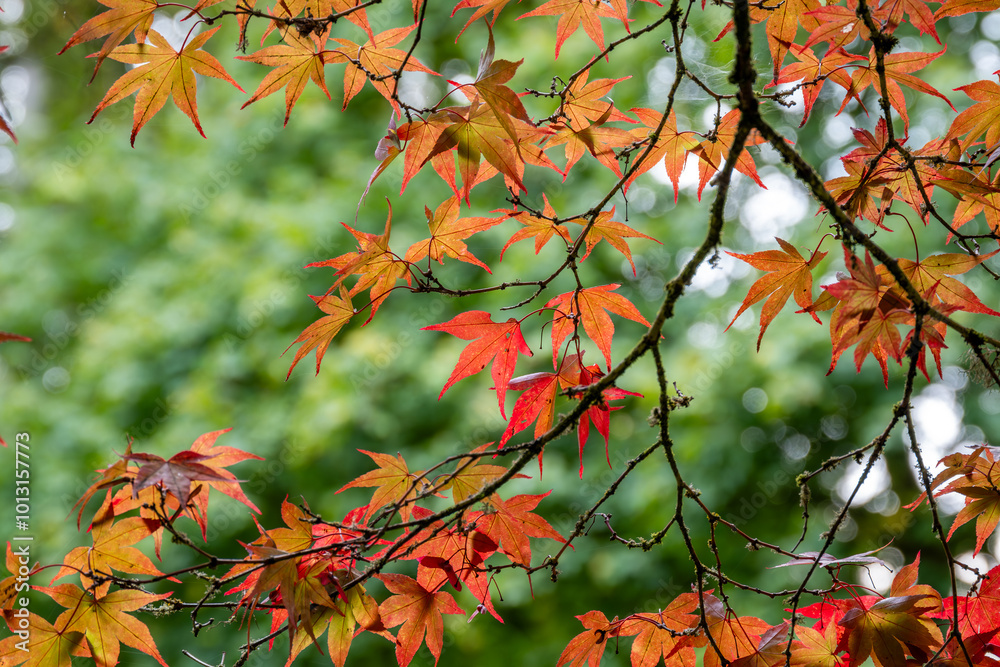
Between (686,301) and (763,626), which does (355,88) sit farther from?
(686,301)

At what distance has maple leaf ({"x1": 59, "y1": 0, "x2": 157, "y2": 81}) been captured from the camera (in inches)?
30.5

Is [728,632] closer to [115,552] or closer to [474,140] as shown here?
[474,140]

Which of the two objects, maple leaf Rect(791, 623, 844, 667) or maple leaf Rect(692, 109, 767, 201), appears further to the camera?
maple leaf Rect(692, 109, 767, 201)

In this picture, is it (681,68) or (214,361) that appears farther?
(214,361)

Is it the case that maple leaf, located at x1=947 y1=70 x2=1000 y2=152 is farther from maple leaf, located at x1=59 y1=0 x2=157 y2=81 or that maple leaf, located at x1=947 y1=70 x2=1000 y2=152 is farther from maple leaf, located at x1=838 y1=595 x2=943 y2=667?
maple leaf, located at x1=59 y1=0 x2=157 y2=81

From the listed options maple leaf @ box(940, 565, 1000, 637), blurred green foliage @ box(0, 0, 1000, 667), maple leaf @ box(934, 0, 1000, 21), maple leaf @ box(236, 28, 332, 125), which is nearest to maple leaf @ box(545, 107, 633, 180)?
maple leaf @ box(236, 28, 332, 125)

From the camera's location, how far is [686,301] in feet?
10.8

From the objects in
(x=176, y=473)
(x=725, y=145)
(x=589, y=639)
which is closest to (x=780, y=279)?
(x=725, y=145)

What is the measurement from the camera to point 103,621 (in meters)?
0.91

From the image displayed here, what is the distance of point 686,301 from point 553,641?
69.0 inches

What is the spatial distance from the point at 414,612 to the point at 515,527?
0.18 meters

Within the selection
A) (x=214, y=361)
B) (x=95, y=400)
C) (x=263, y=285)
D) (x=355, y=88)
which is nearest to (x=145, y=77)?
(x=355, y=88)

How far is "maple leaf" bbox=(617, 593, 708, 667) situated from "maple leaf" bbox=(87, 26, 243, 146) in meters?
0.91

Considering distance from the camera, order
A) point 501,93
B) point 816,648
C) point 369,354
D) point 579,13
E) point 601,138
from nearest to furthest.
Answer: point 501,93 → point 816,648 → point 601,138 → point 579,13 → point 369,354
